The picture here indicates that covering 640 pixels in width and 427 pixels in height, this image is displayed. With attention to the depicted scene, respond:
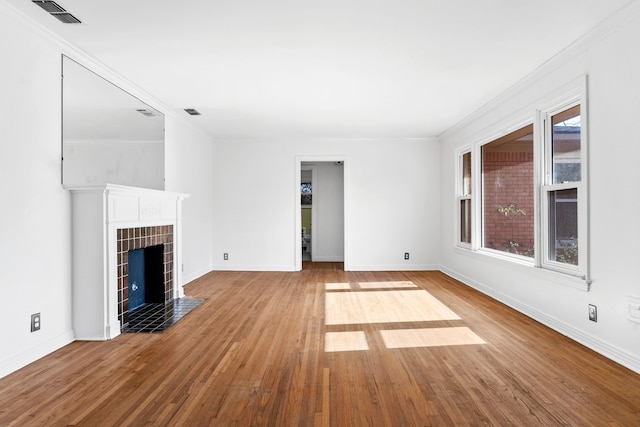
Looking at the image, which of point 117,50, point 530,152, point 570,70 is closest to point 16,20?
point 117,50

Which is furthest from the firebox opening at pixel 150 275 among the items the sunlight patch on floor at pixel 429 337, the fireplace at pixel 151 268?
the sunlight patch on floor at pixel 429 337

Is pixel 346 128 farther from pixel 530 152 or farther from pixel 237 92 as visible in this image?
pixel 530 152

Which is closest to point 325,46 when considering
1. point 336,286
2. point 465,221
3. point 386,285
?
point 336,286

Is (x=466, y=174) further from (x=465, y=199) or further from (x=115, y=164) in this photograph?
(x=115, y=164)

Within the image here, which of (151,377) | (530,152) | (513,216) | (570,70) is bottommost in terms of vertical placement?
(151,377)

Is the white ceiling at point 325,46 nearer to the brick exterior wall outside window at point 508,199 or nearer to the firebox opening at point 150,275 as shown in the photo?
the brick exterior wall outside window at point 508,199

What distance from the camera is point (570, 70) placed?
3.27 meters

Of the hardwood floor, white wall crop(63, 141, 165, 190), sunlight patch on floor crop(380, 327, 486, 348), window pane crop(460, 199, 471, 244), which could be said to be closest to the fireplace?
white wall crop(63, 141, 165, 190)

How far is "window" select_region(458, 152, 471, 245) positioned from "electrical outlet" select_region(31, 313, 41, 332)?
5301 millimetres

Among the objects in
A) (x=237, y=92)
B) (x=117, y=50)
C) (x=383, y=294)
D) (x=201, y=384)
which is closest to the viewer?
(x=201, y=384)

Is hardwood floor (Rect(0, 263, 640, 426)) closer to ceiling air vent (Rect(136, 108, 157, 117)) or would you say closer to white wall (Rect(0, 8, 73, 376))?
white wall (Rect(0, 8, 73, 376))

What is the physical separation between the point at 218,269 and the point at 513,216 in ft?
16.3

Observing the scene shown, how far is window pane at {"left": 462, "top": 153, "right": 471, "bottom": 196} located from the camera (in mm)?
5837

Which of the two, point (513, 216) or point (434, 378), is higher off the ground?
point (513, 216)
